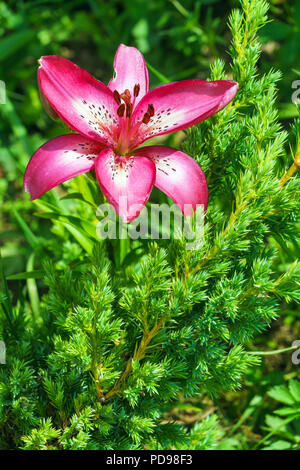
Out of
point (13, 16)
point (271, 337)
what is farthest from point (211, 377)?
point (13, 16)

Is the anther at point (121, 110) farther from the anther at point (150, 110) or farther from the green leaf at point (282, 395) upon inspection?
the green leaf at point (282, 395)

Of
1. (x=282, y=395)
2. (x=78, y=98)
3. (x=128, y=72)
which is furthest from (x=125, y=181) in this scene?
(x=282, y=395)

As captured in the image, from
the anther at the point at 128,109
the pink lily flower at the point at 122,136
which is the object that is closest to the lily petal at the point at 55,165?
the pink lily flower at the point at 122,136

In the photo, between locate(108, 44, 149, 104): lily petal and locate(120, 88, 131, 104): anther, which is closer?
locate(120, 88, 131, 104): anther

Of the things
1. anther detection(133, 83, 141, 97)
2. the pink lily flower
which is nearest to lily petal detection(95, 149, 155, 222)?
the pink lily flower

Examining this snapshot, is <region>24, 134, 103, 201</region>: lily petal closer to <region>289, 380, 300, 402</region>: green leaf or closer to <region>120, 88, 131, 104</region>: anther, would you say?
<region>120, 88, 131, 104</region>: anther

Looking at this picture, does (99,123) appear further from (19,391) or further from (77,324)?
(19,391)
